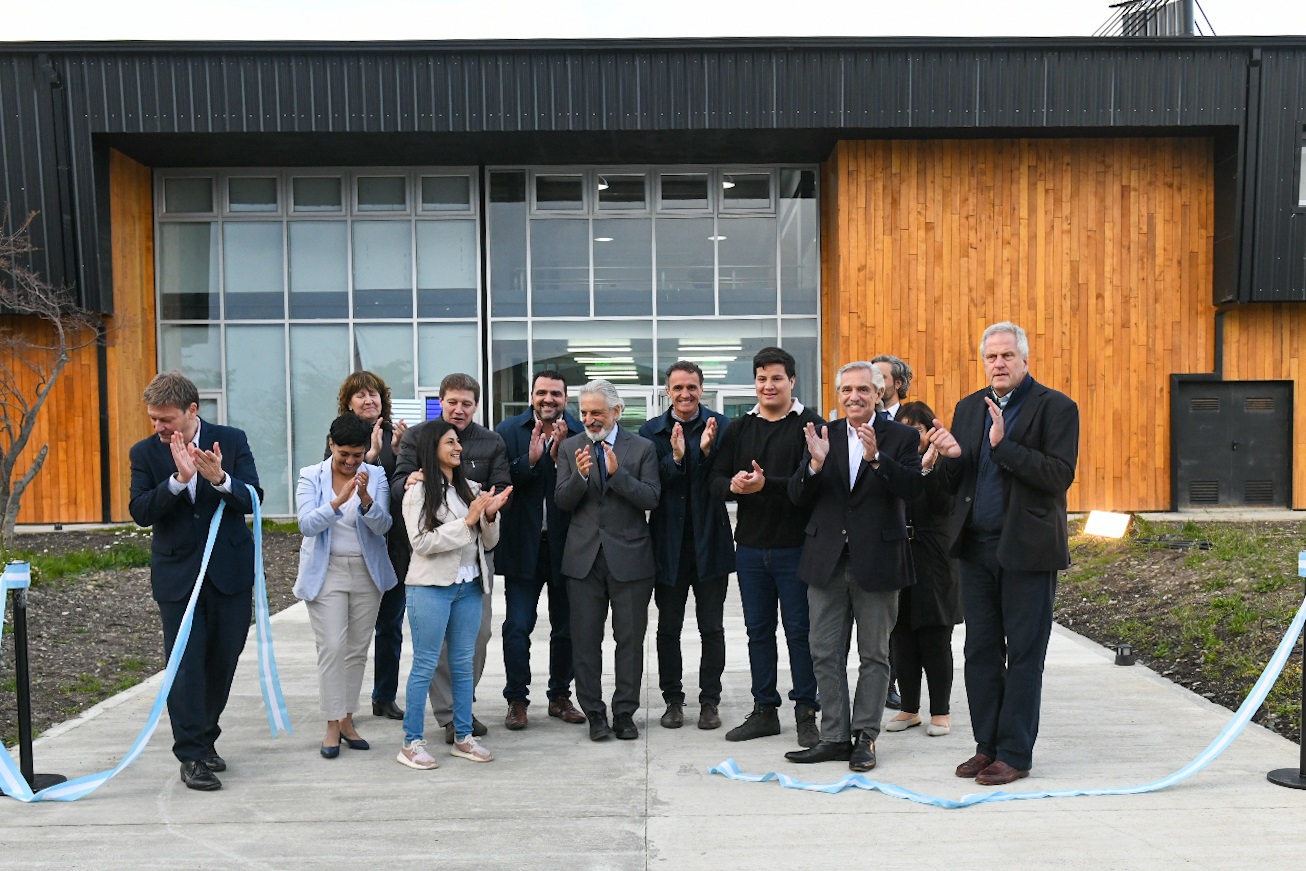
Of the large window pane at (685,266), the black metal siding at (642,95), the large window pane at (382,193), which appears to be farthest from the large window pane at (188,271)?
the large window pane at (685,266)

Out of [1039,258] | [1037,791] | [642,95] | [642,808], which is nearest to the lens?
[642,808]

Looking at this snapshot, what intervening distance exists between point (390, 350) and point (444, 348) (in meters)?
0.95

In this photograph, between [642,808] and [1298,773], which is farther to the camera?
[1298,773]

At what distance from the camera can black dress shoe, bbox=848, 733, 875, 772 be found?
525 centimetres

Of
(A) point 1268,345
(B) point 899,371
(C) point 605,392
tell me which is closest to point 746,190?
(A) point 1268,345

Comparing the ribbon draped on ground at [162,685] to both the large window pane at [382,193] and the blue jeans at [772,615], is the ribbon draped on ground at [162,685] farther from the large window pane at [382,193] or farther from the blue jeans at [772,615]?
the large window pane at [382,193]

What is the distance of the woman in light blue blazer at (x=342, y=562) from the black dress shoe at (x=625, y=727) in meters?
1.26

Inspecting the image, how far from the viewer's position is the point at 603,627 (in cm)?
602

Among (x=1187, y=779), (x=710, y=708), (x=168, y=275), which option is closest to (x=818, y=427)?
(x=710, y=708)

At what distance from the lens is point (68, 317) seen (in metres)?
18.0

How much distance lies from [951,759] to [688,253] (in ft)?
51.1

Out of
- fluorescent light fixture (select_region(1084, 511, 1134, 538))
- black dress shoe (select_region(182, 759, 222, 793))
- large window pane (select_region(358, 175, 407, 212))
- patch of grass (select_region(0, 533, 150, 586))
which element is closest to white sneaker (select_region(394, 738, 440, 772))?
black dress shoe (select_region(182, 759, 222, 793))

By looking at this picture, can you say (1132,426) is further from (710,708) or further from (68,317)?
(68,317)

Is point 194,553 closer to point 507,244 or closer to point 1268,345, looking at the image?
point 507,244
